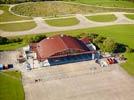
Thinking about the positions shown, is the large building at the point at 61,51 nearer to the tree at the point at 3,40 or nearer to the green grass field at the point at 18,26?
the tree at the point at 3,40

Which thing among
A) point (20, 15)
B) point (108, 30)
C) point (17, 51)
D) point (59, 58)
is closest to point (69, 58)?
point (59, 58)

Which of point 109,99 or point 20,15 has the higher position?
point 20,15

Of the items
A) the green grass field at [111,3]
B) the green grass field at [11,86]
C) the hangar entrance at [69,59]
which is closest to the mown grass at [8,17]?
the green grass field at [111,3]

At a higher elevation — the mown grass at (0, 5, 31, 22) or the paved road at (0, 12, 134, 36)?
the mown grass at (0, 5, 31, 22)

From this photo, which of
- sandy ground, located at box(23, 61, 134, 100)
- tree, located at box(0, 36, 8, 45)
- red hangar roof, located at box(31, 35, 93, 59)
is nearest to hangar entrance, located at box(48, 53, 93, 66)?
sandy ground, located at box(23, 61, 134, 100)

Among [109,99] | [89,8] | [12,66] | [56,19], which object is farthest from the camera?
[89,8]

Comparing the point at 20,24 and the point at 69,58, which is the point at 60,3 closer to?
the point at 20,24

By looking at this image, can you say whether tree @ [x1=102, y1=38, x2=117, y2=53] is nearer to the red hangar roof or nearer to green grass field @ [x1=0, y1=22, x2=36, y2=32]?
the red hangar roof
